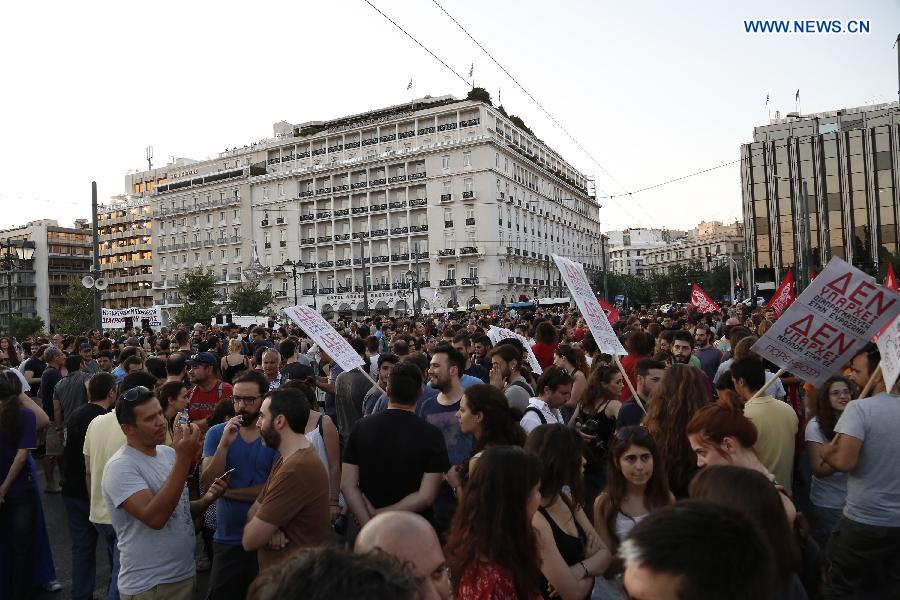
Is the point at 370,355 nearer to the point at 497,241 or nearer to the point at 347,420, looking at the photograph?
the point at 347,420

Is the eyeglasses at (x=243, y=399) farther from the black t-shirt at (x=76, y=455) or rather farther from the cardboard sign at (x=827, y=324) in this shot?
the cardboard sign at (x=827, y=324)


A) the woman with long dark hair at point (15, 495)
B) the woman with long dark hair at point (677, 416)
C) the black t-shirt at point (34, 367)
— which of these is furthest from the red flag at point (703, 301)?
the woman with long dark hair at point (15, 495)

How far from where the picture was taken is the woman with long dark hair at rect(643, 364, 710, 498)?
4.46 metres

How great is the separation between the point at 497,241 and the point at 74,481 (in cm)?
6225

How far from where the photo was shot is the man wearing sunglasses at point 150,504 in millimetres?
3787

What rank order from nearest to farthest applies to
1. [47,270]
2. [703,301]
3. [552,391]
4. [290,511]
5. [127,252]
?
[290,511] < [552,391] < [703,301] < [127,252] < [47,270]

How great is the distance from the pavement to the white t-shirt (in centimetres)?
482

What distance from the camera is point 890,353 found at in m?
4.20

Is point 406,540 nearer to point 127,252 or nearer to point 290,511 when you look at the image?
point 290,511

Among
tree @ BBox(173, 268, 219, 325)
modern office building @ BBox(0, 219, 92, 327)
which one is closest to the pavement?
tree @ BBox(173, 268, 219, 325)

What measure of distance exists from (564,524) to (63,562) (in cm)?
560

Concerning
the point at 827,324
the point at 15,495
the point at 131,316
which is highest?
the point at 131,316

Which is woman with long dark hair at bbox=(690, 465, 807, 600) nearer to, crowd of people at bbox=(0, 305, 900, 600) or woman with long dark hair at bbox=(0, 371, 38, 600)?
crowd of people at bbox=(0, 305, 900, 600)

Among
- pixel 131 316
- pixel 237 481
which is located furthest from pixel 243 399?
pixel 131 316
